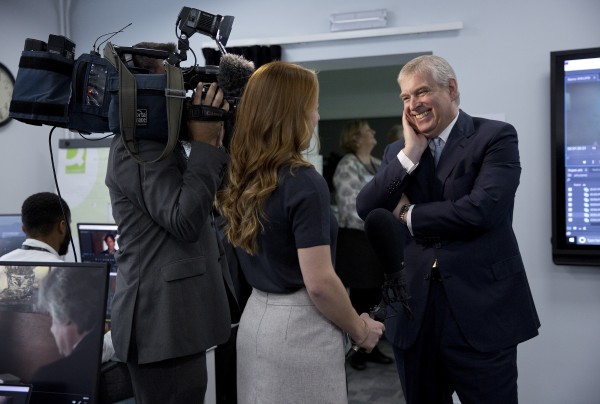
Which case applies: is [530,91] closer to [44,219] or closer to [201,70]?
[201,70]

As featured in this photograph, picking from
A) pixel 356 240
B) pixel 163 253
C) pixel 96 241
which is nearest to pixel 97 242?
pixel 96 241

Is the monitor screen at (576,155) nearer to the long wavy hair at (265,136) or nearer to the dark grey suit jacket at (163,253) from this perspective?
the long wavy hair at (265,136)

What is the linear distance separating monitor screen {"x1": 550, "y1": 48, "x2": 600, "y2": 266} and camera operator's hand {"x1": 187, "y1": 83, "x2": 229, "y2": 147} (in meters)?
2.31

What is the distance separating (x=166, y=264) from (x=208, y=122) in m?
0.40

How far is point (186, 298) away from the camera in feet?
5.11

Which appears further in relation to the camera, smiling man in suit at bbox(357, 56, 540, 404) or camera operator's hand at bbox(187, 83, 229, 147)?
smiling man in suit at bbox(357, 56, 540, 404)

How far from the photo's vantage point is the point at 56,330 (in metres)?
1.47

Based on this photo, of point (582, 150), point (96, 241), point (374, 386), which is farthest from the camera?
point (374, 386)

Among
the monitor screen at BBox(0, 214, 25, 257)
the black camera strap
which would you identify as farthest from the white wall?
the black camera strap

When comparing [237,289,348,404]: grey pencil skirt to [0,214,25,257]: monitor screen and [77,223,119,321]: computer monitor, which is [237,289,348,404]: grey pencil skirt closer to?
[77,223,119,321]: computer monitor

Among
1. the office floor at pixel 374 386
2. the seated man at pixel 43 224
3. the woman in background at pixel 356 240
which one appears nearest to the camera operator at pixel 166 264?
the seated man at pixel 43 224

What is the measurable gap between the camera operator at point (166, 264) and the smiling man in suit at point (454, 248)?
612 mm

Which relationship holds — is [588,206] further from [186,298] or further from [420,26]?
[186,298]

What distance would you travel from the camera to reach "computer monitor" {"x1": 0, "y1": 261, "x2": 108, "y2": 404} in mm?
1445
